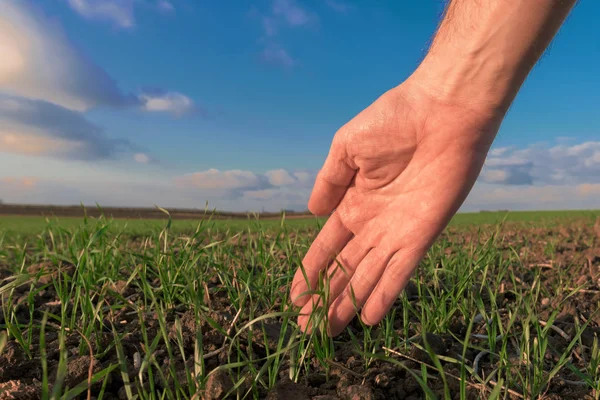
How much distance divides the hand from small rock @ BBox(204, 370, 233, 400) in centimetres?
67

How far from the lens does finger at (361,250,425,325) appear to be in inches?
63.9

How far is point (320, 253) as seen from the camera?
6.55 feet

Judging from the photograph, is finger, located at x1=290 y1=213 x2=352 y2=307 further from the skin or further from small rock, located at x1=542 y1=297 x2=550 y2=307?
small rock, located at x1=542 y1=297 x2=550 y2=307

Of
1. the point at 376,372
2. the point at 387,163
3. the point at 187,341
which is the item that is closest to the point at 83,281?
the point at 187,341

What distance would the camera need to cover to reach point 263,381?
4.22 ft

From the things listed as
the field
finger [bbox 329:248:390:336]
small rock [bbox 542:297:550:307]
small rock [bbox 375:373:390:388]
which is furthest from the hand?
small rock [bbox 542:297:550:307]

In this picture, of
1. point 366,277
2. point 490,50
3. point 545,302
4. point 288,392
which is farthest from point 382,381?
point 490,50

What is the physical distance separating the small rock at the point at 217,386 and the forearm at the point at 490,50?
59.8 inches

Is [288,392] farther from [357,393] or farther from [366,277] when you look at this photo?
[366,277]

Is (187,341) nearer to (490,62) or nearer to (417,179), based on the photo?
(417,179)

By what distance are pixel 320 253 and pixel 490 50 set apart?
117 cm

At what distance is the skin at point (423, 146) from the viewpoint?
183cm

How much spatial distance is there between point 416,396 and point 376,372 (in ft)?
0.42

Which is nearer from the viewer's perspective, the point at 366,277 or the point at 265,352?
the point at 265,352
